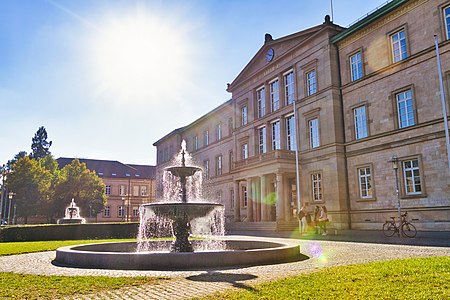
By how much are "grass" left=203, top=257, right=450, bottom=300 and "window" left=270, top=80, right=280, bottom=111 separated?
29474 mm

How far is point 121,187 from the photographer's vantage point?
87000mm

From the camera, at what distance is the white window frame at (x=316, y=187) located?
103 feet

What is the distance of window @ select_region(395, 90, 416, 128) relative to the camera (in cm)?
2503

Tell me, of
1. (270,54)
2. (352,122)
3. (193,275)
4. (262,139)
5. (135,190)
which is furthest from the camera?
(135,190)

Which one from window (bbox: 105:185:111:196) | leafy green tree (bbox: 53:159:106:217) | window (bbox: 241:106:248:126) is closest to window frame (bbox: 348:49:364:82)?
window (bbox: 241:106:248:126)

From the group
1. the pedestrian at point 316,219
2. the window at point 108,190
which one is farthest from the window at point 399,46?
the window at point 108,190

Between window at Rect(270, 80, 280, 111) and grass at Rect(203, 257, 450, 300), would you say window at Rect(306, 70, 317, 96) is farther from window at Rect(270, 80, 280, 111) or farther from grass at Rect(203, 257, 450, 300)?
grass at Rect(203, 257, 450, 300)

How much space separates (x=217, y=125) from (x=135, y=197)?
4152 centimetres

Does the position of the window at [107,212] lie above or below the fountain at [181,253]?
above

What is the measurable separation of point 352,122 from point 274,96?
1015 centimetres

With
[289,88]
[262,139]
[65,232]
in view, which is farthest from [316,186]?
[65,232]

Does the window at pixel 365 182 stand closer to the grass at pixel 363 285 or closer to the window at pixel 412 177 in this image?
the window at pixel 412 177

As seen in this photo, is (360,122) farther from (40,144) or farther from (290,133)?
(40,144)

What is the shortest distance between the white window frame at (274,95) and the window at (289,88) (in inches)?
39.6
